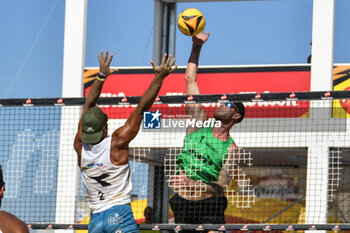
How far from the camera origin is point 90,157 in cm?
654

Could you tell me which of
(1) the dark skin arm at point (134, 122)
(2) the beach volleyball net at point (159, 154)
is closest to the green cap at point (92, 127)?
(1) the dark skin arm at point (134, 122)

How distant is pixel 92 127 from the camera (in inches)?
256

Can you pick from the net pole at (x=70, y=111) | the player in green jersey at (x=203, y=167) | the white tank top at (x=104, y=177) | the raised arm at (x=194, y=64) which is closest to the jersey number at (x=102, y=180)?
the white tank top at (x=104, y=177)

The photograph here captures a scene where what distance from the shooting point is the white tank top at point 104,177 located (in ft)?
21.2

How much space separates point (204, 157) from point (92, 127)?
2.38 metres

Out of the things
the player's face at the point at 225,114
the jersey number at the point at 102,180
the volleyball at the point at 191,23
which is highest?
the volleyball at the point at 191,23

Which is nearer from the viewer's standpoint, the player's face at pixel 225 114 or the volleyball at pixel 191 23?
the player's face at pixel 225 114

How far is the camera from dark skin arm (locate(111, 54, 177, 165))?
21.0ft

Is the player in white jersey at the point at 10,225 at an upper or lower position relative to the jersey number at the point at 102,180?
lower

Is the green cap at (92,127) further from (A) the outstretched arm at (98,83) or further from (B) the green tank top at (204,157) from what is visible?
(B) the green tank top at (204,157)

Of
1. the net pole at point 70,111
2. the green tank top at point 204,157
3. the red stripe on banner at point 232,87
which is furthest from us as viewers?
the red stripe on banner at point 232,87

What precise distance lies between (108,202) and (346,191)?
592 inches

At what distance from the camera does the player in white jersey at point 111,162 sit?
6.42m

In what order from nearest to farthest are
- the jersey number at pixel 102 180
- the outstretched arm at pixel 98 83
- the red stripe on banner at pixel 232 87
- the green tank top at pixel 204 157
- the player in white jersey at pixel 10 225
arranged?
the player in white jersey at pixel 10 225, the jersey number at pixel 102 180, the outstretched arm at pixel 98 83, the green tank top at pixel 204 157, the red stripe on banner at pixel 232 87
